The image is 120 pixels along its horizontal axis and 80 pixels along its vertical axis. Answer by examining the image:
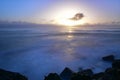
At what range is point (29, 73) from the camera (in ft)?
90.7

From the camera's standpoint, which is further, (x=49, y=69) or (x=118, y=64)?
(x=49, y=69)

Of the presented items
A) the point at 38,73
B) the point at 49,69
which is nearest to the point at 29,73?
the point at 38,73

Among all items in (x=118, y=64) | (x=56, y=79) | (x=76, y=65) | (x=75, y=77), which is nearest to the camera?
(x=75, y=77)

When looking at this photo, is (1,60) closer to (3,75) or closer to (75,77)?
(3,75)

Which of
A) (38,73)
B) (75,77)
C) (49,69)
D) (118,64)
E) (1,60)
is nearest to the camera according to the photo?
(75,77)

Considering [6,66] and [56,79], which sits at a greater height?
[56,79]

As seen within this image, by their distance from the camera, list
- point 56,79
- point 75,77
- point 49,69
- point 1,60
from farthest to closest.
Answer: point 1,60 < point 49,69 < point 56,79 < point 75,77

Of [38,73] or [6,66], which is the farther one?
[6,66]

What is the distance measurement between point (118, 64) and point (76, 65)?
445 inches

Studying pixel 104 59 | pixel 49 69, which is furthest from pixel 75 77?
pixel 104 59

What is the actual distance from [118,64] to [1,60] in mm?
21508

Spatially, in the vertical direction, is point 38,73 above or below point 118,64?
below

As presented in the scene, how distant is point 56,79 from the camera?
56.9ft

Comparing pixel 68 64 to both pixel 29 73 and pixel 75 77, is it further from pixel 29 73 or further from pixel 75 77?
pixel 75 77
